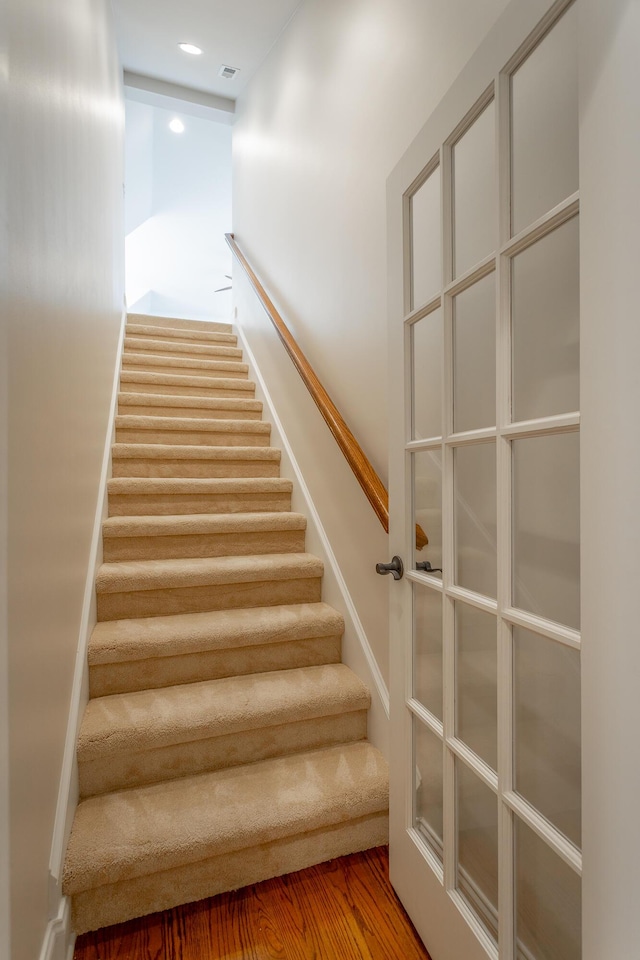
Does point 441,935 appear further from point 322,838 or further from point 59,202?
point 59,202

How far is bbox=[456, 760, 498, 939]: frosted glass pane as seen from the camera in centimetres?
99

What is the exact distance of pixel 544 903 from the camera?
0.87 metres

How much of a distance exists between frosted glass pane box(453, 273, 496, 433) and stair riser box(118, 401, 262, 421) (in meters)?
2.10

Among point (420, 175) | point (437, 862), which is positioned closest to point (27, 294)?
point (420, 175)

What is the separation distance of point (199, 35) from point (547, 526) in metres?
3.73

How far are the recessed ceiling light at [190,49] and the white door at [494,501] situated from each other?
2.87m

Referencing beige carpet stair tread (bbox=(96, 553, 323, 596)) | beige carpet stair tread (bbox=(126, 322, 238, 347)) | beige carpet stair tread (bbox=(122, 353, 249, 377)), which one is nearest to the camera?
beige carpet stair tread (bbox=(96, 553, 323, 596))

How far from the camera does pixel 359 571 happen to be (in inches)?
73.3

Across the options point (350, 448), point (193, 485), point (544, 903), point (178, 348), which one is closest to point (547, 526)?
point (544, 903)

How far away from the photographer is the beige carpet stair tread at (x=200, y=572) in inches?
73.4

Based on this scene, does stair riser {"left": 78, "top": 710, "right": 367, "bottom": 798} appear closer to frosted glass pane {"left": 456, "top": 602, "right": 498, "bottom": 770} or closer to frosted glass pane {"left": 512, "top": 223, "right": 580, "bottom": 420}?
frosted glass pane {"left": 456, "top": 602, "right": 498, "bottom": 770}

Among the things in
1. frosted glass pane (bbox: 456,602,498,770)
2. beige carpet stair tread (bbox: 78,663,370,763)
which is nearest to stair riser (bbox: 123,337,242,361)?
beige carpet stair tread (bbox: 78,663,370,763)

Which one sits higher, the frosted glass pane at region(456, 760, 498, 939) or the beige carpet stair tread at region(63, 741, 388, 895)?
the frosted glass pane at region(456, 760, 498, 939)

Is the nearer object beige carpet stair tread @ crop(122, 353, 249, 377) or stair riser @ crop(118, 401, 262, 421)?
stair riser @ crop(118, 401, 262, 421)
